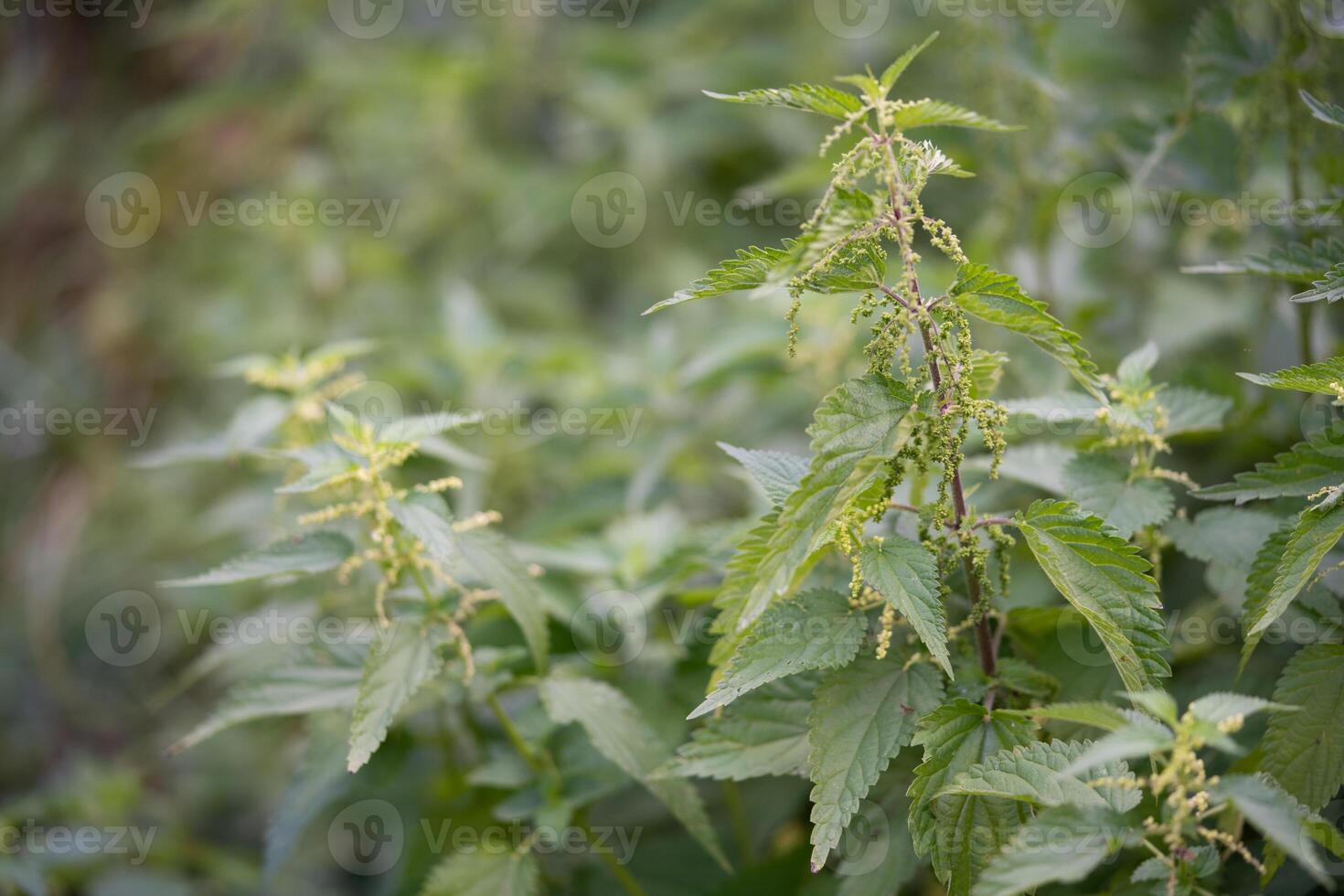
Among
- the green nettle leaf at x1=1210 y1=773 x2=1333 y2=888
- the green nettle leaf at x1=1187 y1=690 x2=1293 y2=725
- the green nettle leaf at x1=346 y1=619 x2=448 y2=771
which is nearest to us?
the green nettle leaf at x1=1210 y1=773 x2=1333 y2=888

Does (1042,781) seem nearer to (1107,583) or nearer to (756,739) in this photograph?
(1107,583)

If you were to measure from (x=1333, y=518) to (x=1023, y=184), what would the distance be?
4.57ft

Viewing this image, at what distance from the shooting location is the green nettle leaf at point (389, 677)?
1282 mm

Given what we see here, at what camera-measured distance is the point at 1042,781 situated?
113 cm

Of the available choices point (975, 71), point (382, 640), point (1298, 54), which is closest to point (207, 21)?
point (975, 71)

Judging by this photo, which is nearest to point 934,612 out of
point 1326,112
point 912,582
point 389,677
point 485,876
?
point 912,582

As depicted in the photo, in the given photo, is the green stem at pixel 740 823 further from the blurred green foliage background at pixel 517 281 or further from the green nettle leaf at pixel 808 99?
the green nettle leaf at pixel 808 99

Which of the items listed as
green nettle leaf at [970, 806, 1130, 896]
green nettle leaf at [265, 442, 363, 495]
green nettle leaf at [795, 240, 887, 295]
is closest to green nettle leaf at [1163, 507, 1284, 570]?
green nettle leaf at [970, 806, 1130, 896]

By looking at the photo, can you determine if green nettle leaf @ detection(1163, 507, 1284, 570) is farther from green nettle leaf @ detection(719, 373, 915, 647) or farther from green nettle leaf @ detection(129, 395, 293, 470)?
green nettle leaf @ detection(129, 395, 293, 470)

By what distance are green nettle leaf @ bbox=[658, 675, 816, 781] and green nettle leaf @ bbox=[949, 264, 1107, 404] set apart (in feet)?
1.84

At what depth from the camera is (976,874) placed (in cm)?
120

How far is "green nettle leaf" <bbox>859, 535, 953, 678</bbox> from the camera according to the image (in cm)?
111

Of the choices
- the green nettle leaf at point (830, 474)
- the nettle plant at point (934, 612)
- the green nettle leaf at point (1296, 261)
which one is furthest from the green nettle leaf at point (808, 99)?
the green nettle leaf at point (1296, 261)

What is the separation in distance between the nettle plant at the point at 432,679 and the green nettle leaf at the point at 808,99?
69cm
